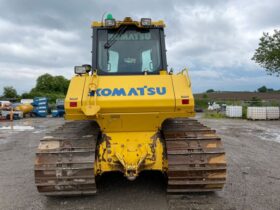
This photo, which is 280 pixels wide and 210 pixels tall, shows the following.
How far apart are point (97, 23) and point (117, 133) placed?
7.53 feet

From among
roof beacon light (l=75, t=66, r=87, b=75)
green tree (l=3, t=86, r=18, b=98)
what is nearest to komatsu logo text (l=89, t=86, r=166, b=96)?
roof beacon light (l=75, t=66, r=87, b=75)

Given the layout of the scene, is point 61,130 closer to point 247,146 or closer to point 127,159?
point 127,159

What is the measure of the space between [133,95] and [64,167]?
151 cm

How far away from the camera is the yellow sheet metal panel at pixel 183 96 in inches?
199

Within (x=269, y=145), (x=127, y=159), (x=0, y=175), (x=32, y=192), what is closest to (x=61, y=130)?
(x=32, y=192)

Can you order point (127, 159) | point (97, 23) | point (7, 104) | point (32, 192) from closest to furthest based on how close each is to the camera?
1. point (127, 159)
2. point (32, 192)
3. point (97, 23)
4. point (7, 104)

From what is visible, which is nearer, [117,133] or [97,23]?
[117,133]

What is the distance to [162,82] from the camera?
5.27 meters

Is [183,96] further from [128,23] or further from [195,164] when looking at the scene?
[128,23]

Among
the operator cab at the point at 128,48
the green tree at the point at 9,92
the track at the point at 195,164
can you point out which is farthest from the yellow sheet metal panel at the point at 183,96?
the green tree at the point at 9,92

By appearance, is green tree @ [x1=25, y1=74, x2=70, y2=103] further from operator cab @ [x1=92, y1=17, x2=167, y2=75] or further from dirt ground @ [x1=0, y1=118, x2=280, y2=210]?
operator cab @ [x1=92, y1=17, x2=167, y2=75]

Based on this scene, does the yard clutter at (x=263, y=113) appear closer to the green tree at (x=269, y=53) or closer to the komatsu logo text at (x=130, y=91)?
the green tree at (x=269, y=53)

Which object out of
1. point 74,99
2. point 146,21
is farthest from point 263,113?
point 74,99

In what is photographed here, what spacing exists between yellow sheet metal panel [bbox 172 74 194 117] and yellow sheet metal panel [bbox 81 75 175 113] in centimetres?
8
